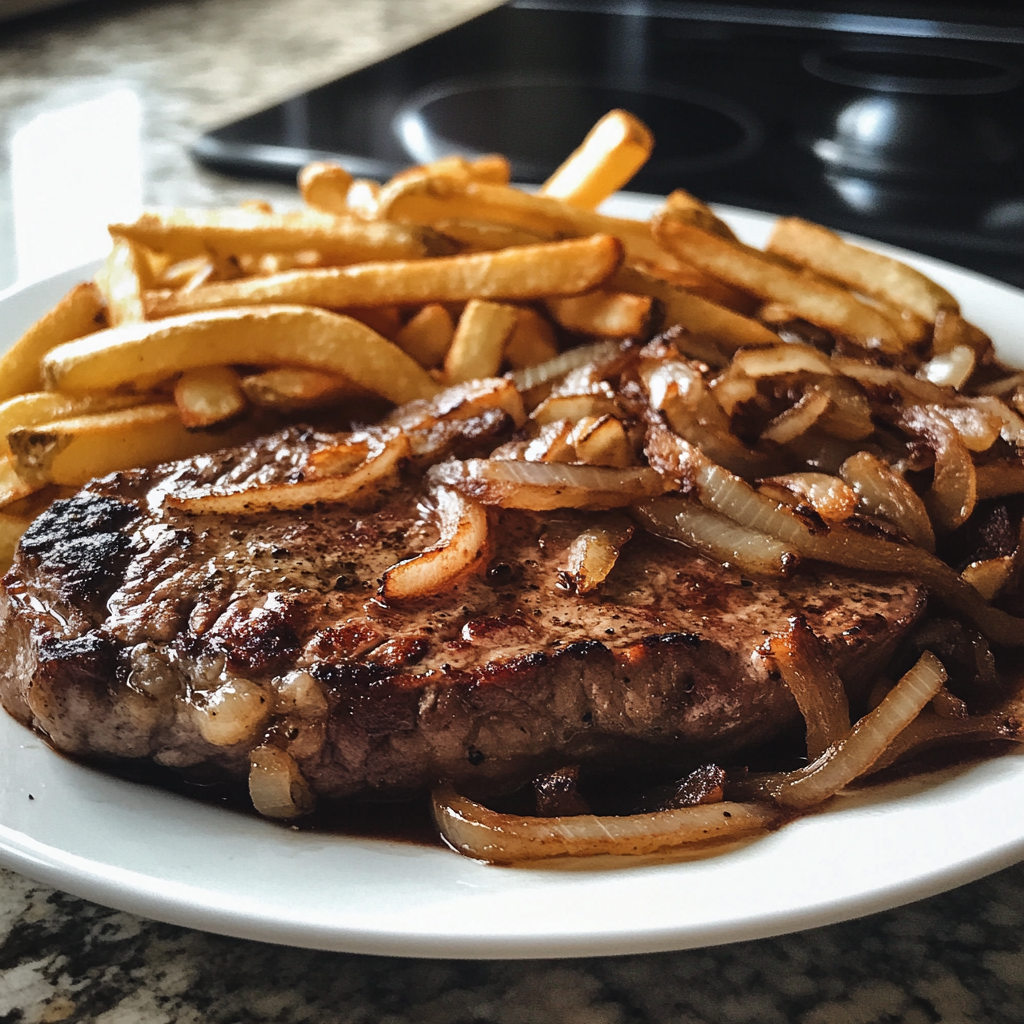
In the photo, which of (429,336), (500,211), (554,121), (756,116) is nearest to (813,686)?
(429,336)

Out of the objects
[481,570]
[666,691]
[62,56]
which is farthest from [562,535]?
[62,56]

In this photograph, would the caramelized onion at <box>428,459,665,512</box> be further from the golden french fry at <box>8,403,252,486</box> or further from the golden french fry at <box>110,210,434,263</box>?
the golden french fry at <box>110,210,434,263</box>

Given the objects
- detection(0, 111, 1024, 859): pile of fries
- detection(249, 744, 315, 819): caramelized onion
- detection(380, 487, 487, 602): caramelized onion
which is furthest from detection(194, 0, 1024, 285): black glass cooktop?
detection(249, 744, 315, 819): caramelized onion

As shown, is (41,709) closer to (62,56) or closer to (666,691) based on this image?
(666,691)

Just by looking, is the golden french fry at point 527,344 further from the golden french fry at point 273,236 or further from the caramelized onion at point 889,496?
the caramelized onion at point 889,496

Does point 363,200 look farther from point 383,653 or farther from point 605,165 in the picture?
point 383,653

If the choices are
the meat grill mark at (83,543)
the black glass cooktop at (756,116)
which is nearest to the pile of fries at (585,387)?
the meat grill mark at (83,543)
